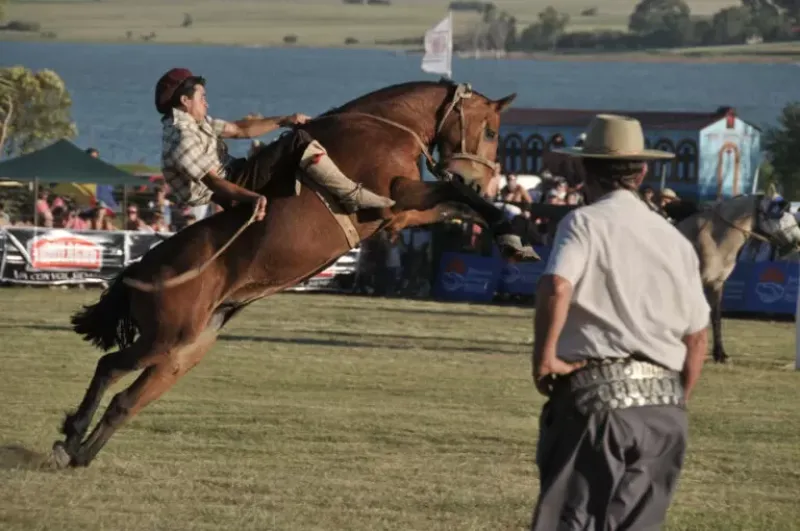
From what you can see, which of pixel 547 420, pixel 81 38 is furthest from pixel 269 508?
pixel 81 38

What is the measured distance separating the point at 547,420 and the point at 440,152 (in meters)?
5.08

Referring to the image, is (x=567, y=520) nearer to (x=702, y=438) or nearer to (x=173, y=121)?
(x=173, y=121)

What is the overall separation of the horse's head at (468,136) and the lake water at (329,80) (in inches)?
2842

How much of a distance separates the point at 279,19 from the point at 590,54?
19.3 meters

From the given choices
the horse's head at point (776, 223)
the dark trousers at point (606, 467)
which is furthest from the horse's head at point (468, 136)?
the horse's head at point (776, 223)

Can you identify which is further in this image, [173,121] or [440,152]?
[440,152]

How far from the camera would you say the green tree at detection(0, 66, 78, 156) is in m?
51.0

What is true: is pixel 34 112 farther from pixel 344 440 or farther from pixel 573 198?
pixel 344 440

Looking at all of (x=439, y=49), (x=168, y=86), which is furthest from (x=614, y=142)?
(x=439, y=49)

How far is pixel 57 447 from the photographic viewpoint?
10.4m

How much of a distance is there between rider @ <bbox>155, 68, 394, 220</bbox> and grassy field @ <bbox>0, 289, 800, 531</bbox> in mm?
1610

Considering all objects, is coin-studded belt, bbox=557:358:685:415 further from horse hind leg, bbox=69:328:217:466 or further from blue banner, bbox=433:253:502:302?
blue banner, bbox=433:253:502:302

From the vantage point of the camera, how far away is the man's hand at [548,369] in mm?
5961

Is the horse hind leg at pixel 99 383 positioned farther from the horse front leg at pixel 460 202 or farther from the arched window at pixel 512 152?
the arched window at pixel 512 152
